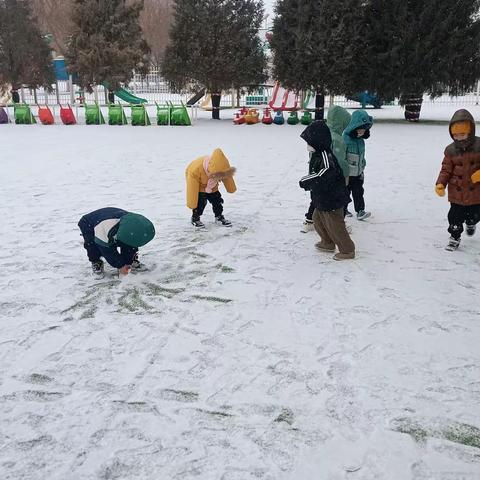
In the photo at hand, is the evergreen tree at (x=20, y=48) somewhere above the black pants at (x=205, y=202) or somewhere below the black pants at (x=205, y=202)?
above

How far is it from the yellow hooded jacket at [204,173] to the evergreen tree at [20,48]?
23.0 metres

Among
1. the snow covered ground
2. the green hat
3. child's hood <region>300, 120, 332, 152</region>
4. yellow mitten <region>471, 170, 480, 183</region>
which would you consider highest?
child's hood <region>300, 120, 332, 152</region>

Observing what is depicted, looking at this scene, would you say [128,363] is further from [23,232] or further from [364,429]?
[23,232]

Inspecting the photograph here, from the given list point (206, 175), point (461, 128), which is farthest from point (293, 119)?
point (461, 128)

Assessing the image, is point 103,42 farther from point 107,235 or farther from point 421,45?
point 107,235

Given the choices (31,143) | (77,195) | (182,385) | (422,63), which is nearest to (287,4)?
(422,63)

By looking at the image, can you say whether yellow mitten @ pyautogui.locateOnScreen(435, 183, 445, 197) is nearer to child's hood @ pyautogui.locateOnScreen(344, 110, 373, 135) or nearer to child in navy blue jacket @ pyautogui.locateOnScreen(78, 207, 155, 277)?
child's hood @ pyautogui.locateOnScreen(344, 110, 373, 135)

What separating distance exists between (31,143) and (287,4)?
1091 centimetres

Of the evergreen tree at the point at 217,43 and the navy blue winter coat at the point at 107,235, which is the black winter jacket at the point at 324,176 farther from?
the evergreen tree at the point at 217,43

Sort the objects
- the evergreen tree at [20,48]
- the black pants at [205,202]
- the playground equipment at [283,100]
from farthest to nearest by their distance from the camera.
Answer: the playground equipment at [283,100] < the evergreen tree at [20,48] < the black pants at [205,202]

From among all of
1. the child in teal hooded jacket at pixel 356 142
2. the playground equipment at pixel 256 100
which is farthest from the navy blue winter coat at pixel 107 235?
the playground equipment at pixel 256 100

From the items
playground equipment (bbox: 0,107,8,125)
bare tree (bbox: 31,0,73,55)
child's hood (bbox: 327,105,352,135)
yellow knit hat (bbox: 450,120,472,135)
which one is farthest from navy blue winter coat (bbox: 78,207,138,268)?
bare tree (bbox: 31,0,73,55)

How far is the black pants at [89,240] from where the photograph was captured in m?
4.04

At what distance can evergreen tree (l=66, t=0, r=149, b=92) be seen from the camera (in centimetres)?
2164
